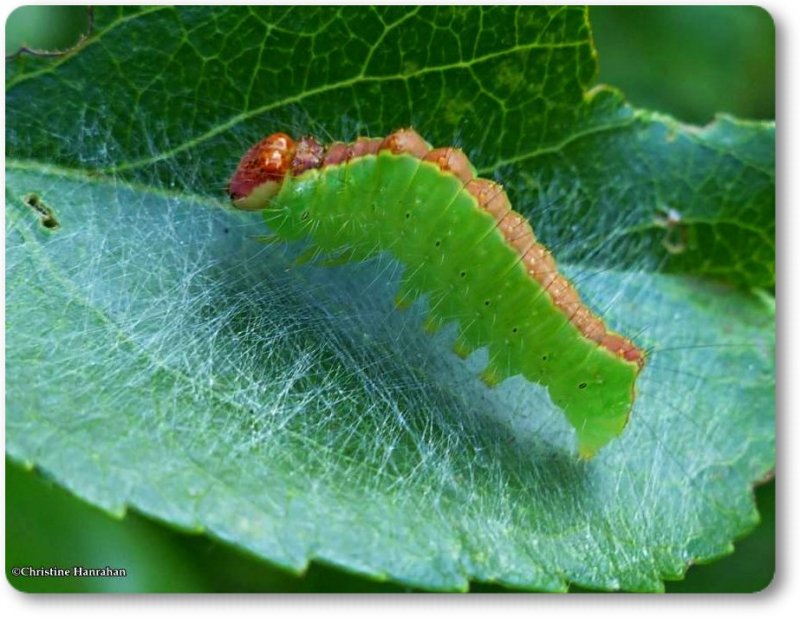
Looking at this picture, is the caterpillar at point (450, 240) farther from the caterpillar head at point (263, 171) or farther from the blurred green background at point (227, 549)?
the blurred green background at point (227, 549)

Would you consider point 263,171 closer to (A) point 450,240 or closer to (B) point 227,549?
(A) point 450,240

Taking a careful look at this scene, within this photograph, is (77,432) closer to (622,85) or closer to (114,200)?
(114,200)

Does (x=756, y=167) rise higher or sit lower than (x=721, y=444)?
higher

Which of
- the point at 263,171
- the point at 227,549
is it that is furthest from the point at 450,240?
the point at 227,549

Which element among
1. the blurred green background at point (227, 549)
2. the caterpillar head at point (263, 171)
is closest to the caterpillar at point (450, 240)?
the caterpillar head at point (263, 171)

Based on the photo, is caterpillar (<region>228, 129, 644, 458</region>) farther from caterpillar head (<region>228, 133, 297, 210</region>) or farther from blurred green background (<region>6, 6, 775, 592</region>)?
blurred green background (<region>6, 6, 775, 592</region>)

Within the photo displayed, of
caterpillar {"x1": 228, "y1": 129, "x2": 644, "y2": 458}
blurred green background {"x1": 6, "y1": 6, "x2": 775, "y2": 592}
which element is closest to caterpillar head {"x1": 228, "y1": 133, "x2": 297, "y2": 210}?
caterpillar {"x1": 228, "y1": 129, "x2": 644, "y2": 458}

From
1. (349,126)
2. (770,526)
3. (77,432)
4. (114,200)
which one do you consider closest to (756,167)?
(770,526)
